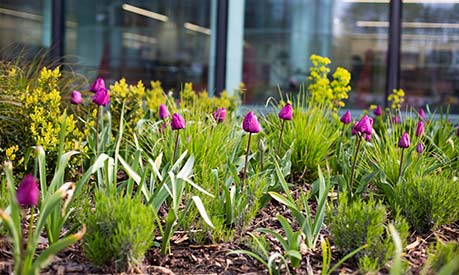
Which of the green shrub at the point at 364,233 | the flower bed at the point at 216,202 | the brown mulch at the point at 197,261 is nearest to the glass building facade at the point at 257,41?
the flower bed at the point at 216,202

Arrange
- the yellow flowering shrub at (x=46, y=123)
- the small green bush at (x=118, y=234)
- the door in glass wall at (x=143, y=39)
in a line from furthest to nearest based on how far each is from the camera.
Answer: the door in glass wall at (x=143, y=39)
the yellow flowering shrub at (x=46, y=123)
the small green bush at (x=118, y=234)

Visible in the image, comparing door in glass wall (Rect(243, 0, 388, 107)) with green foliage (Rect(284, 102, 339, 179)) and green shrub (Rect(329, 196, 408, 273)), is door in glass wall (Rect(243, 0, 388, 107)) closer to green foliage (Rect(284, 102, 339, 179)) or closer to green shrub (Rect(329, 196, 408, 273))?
green foliage (Rect(284, 102, 339, 179))

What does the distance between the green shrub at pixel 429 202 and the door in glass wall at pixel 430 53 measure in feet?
13.7

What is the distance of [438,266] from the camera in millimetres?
2070

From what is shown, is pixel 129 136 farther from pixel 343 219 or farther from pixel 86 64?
pixel 86 64

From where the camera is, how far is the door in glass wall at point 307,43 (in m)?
6.78

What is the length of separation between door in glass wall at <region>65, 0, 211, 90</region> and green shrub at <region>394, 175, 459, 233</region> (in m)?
4.52

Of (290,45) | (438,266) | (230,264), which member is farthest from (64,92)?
(290,45)

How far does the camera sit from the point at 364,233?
2262mm

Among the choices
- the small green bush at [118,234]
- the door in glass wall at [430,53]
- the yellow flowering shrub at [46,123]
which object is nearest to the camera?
the small green bush at [118,234]

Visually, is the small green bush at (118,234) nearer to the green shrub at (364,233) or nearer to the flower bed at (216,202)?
the flower bed at (216,202)

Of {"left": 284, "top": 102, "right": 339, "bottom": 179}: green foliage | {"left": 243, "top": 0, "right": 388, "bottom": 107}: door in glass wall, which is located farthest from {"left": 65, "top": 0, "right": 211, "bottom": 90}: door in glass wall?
{"left": 284, "top": 102, "right": 339, "bottom": 179}: green foliage

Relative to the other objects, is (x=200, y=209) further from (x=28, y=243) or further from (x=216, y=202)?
(x=28, y=243)

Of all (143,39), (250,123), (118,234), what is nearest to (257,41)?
(143,39)
